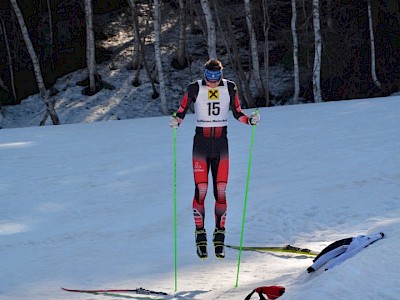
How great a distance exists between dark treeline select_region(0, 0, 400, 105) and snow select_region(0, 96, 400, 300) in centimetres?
1438

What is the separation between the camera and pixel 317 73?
2242 cm

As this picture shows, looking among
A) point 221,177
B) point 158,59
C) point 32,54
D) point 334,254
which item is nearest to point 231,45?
point 158,59

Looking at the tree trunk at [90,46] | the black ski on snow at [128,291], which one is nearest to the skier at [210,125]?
the black ski on snow at [128,291]

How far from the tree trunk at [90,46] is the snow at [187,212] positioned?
13309 millimetres

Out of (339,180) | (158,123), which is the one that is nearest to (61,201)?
(339,180)

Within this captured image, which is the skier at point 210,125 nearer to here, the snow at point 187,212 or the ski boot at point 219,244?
the ski boot at point 219,244

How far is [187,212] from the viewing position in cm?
881

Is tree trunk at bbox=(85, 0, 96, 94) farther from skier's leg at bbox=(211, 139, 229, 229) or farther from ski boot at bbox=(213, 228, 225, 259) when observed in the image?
ski boot at bbox=(213, 228, 225, 259)

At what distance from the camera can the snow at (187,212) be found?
19.6 ft

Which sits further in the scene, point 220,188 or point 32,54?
point 32,54

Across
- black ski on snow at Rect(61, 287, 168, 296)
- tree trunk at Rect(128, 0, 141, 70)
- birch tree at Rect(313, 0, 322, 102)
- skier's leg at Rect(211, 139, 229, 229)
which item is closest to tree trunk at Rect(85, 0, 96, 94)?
tree trunk at Rect(128, 0, 141, 70)

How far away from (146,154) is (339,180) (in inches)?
164

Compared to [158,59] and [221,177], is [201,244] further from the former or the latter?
[158,59]

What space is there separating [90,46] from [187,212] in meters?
19.8
